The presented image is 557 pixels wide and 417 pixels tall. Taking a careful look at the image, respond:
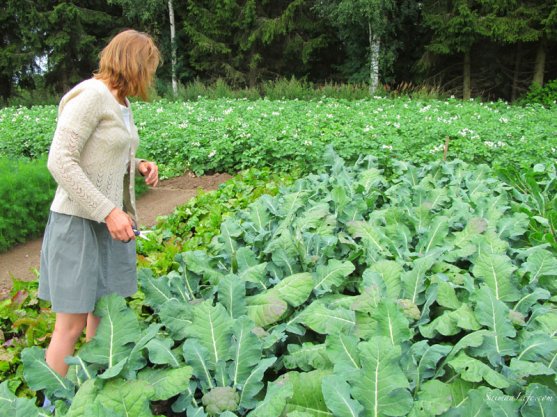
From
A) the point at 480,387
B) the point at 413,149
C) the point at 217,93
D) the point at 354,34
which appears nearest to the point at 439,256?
the point at 480,387

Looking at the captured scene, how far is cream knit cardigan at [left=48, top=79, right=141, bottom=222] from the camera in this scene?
7.05 feet

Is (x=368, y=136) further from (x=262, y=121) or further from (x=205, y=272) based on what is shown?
(x=205, y=272)

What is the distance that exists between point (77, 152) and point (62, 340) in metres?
0.88

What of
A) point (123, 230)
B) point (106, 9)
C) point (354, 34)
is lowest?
point (123, 230)

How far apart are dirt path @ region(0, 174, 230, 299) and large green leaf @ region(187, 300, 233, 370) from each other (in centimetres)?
248

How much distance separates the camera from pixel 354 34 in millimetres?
25078

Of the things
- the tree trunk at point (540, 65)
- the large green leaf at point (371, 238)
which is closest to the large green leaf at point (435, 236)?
the large green leaf at point (371, 238)

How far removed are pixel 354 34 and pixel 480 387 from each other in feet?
83.0

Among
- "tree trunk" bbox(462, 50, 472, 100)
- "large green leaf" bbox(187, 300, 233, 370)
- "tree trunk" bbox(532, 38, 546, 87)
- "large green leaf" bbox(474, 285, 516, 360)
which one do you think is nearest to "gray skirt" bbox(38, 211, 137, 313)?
"large green leaf" bbox(187, 300, 233, 370)

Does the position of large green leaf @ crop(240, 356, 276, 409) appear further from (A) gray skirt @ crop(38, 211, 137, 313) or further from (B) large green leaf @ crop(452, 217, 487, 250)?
(B) large green leaf @ crop(452, 217, 487, 250)

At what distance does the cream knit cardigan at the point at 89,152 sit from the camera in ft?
7.05

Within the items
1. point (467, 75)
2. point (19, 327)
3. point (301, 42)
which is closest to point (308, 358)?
point (19, 327)

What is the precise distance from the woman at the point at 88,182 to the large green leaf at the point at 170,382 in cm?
57

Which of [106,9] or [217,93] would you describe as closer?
[217,93]
